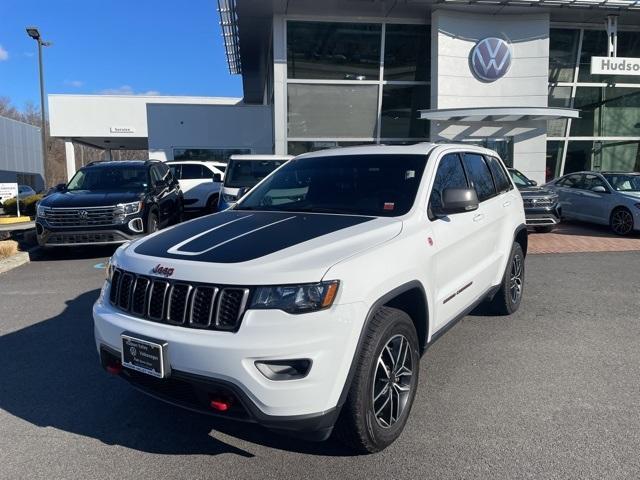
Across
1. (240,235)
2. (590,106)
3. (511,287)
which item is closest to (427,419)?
(240,235)

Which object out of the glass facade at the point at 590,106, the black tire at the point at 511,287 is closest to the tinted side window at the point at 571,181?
the glass facade at the point at 590,106

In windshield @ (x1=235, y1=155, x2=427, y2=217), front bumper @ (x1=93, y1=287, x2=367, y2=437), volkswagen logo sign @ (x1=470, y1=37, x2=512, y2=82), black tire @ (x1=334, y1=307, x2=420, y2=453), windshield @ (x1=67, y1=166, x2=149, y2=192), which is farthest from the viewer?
volkswagen logo sign @ (x1=470, y1=37, x2=512, y2=82)

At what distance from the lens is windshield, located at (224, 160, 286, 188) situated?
11000 mm

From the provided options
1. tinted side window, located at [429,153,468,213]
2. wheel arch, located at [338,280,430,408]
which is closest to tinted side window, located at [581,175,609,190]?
tinted side window, located at [429,153,468,213]

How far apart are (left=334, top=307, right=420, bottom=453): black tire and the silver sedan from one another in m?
10.7

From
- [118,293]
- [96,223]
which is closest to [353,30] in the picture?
[96,223]

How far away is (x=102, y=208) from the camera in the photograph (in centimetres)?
899

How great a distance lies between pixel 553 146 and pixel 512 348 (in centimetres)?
1642

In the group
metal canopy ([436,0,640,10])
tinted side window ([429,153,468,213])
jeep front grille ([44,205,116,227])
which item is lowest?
jeep front grille ([44,205,116,227])

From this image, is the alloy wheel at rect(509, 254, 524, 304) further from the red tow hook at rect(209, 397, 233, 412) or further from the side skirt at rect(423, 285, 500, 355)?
the red tow hook at rect(209, 397, 233, 412)

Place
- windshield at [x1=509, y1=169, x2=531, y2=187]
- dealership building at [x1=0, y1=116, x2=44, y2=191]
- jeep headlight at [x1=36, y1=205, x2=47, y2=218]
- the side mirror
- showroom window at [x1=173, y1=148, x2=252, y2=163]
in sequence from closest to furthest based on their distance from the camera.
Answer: the side mirror → jeep headlight at [x1=36, y1=205, x2=47, y2=218] → windshield at [x1=509, y1=169, x2=531, y2=187] → showroom window at [x1=173, y1=148, x2=252, y2=163] → dealership building at [x1=0, y1=116, x2=44, y2=191]

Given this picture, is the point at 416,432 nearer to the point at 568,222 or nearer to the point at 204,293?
the point at 204,293

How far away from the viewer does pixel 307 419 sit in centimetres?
249

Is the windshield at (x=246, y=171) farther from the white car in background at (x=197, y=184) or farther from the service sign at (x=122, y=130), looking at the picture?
the service sign at (x=122, y=130)
